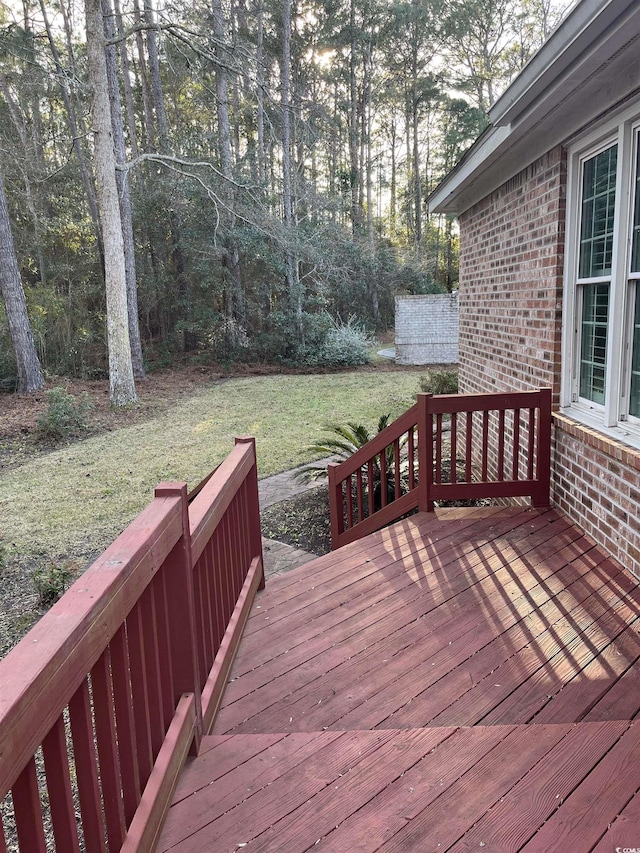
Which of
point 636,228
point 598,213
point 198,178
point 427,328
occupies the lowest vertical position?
point 427,328

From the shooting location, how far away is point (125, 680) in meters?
1.36

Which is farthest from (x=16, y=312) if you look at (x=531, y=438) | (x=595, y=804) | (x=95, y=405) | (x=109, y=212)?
(x=595, y=804)

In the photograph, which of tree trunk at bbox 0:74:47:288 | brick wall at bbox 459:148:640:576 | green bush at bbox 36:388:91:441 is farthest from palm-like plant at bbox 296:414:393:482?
tree trunk at bbox 0:74:47:288

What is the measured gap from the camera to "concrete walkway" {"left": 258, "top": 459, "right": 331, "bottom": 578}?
4609 mm

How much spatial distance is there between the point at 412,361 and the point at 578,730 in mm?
15376

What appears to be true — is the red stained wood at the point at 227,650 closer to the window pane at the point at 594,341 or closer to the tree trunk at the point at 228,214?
the window pane at the point at 594,341

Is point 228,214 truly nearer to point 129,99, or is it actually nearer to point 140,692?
point 129,99

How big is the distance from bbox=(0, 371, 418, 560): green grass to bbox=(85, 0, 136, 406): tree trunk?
132 cm

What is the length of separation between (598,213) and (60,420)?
8237mm

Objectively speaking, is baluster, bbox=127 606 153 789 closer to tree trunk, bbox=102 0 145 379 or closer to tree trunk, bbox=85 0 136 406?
tree trunk, bbox=85 0 136 406

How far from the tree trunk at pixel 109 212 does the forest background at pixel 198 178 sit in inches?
1.2

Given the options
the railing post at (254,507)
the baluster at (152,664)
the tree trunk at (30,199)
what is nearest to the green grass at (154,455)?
the railing post at (254,507)

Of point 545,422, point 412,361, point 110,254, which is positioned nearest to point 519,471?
point 545,422

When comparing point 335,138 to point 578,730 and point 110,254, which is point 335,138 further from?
point 578,730
